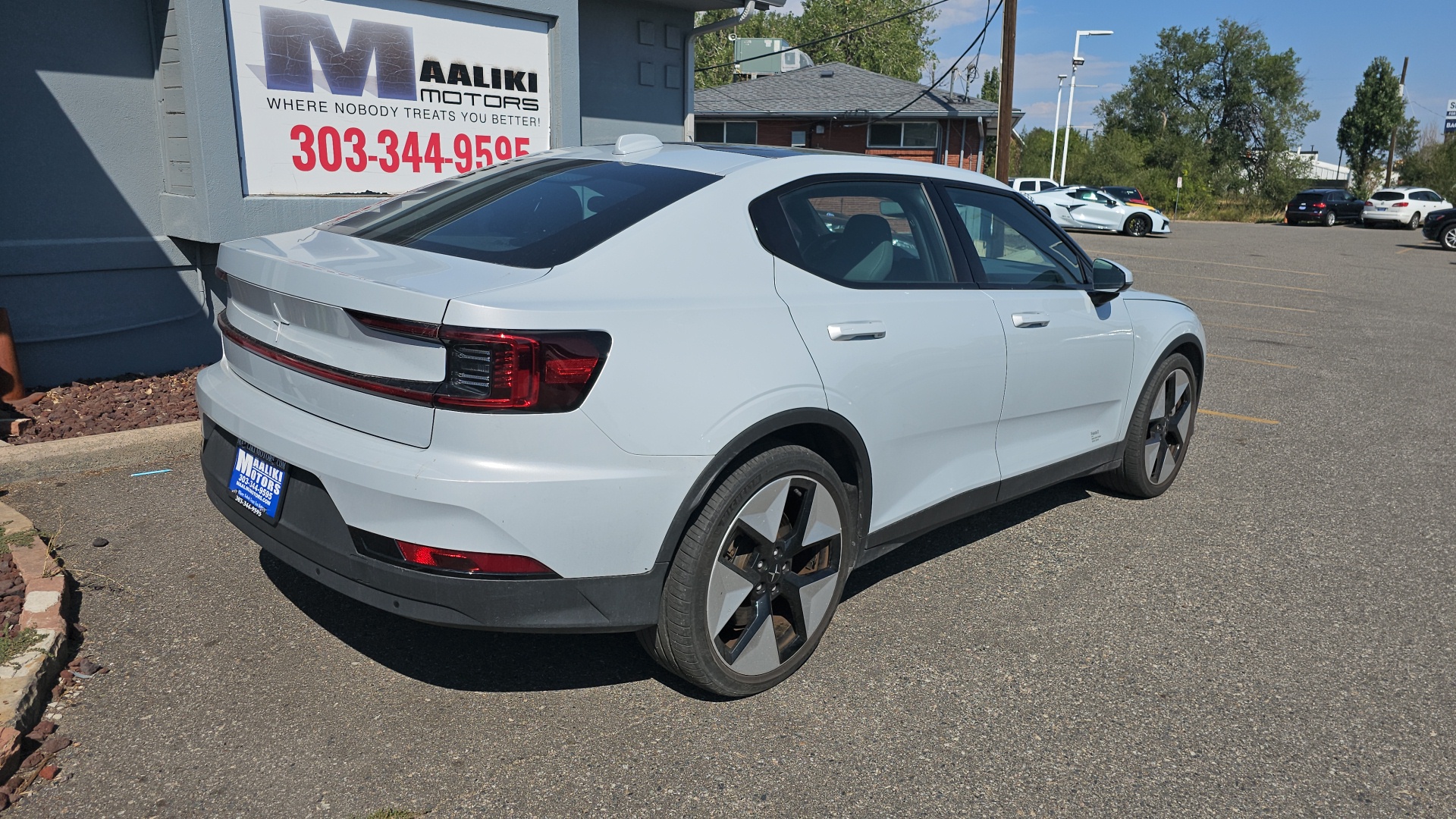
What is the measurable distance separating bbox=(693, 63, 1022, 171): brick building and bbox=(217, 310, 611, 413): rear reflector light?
107ft

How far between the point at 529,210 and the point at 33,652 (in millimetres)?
2004

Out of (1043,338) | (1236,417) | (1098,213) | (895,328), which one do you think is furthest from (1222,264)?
(895,328)

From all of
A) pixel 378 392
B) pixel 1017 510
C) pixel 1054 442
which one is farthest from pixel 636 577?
pixel 1017 510

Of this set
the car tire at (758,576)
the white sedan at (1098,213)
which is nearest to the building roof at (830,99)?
the white sedan at (1098,213)

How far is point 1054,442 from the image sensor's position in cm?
443

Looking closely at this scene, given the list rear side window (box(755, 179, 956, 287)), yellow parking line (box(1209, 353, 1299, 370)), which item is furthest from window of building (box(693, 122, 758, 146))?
rear side window (box(755, 179, 956, 287))

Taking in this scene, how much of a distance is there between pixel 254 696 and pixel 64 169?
5.11 m

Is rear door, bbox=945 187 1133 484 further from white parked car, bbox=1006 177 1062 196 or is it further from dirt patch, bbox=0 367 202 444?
white parked car, bbox=1006 177 1062 196

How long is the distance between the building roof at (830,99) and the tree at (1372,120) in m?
35.7

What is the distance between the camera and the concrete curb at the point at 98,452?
4.93m

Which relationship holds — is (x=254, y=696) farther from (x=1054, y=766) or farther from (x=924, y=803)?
(x=1054, y=766)

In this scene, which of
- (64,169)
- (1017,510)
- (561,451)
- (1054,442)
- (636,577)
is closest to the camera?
(561,451)

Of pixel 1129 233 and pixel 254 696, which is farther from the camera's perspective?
pixel 1129 233

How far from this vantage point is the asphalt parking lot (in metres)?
2.77
